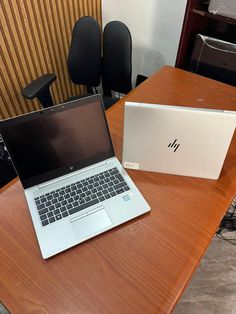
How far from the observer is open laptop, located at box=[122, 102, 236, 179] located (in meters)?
0.67

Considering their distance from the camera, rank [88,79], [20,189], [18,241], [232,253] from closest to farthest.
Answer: [18,241] < [20,189] < [232,253] < [88,79]

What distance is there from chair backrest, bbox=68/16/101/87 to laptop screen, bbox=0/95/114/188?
2.84 feet

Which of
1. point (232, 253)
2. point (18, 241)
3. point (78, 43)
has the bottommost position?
point (232, 253)

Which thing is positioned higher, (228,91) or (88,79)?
(228,91)

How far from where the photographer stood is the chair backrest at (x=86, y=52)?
1390 millimetres

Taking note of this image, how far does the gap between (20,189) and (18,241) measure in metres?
0.17

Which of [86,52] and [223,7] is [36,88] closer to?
[86,52]

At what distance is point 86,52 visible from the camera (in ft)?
4.79

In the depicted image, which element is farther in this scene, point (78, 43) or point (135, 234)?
point (78, 43)

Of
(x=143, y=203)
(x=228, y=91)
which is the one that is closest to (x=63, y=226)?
(x=143, y=203)

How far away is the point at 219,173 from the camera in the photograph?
787 mm

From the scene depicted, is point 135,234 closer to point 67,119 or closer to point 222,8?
point 67,119

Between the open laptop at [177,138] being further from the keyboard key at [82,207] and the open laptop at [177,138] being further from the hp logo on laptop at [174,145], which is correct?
the keyboard key at [82,207]

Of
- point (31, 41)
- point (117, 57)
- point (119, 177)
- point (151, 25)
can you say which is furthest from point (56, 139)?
point (151, 25)
